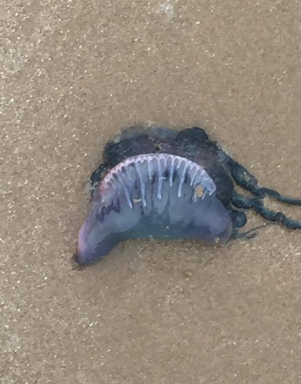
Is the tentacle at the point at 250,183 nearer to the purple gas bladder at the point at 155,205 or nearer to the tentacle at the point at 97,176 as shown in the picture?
the purple gas bladder at the point at 155,205

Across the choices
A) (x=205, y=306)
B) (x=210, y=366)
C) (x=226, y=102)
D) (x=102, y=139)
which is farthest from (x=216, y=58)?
(x=210, y=366)

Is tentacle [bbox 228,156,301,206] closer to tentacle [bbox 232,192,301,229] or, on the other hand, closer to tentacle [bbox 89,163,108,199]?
tentacle [bbox 232,192,301,229]

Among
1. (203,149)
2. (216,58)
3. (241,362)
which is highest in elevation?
(216,58)

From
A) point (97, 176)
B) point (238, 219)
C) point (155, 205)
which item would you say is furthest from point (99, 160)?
point (238, 219)

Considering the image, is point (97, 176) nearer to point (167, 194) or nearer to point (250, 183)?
point (167, 194)

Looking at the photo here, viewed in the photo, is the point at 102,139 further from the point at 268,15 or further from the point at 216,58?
the point at 268,15

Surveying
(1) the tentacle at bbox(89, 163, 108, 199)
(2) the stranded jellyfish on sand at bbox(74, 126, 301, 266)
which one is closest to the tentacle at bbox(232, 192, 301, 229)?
(2) the stranded jellyfish on sand at bbox(74, 126, 301, 266)
